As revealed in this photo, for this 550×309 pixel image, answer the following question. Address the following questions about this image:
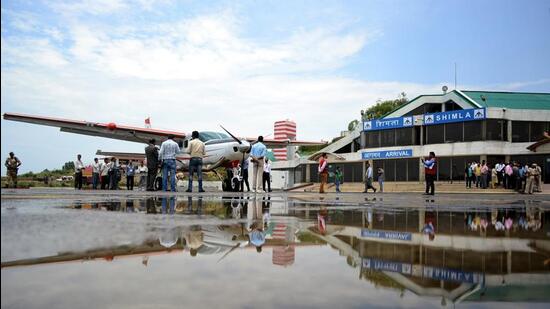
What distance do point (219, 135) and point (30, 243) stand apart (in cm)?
1820

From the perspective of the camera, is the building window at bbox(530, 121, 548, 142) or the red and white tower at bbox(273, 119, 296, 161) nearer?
the building window at bbox(530, 121, 548, 142)

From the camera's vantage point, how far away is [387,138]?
139ft

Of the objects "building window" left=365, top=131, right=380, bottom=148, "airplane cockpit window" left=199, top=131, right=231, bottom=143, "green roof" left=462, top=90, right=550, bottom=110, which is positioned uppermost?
"green roof" left=462, top=90, right=550, bottom=110

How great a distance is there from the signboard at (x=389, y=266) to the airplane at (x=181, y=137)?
51.9 feet

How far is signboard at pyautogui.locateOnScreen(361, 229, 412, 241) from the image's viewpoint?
3.74 meters

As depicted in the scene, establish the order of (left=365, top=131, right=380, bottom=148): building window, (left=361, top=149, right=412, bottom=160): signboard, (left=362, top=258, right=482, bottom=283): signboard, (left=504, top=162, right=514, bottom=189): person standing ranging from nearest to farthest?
(left=362, top=258, right=482, bottom=283): signboard, (left=504, top=162, right=514, bottom=189): person standing, (left=361, top=149, right=412, bottom=160): signboard, (left=365, top=131, right=380, bottom=148): building window

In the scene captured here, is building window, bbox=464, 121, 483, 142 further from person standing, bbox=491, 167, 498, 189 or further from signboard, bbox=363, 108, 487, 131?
person standing, bbox=491, 167, 498, 189

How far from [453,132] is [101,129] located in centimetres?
2661

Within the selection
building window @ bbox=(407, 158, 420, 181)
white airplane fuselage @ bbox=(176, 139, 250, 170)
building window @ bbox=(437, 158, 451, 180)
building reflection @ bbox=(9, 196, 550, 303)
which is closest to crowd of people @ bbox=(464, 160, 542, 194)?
building window @ bbox=(437, 158, 451, 180)

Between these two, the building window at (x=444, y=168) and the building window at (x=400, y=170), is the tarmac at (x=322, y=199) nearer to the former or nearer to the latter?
the building window at (x=444, y=168)

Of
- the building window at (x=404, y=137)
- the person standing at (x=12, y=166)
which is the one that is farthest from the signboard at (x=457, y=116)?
the person standing at (x=12, y=166)

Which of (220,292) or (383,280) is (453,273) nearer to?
(383,280)

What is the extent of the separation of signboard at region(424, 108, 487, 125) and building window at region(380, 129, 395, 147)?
3373mm

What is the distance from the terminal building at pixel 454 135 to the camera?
35750 mm
